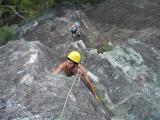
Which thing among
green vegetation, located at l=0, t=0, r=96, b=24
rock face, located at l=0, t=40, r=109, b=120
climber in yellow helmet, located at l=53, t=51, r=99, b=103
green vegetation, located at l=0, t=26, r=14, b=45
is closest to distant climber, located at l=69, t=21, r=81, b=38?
green vegetation, located at l=0, t=0, r=96, b=24

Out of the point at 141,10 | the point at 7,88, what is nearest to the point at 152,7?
the point at 141,10

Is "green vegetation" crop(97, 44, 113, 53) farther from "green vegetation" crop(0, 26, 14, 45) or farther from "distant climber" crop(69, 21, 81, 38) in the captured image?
"green vegetation" crop(0, 26, 14, 45)

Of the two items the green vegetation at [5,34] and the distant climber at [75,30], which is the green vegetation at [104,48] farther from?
the green vegetation at [5,34]

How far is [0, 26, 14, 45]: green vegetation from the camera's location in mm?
15846

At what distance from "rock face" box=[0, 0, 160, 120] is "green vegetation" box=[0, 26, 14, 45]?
2.52 feet

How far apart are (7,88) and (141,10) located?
11139 mm

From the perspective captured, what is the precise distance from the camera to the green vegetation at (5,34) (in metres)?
15.8

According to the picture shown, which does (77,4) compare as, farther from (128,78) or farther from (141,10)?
(128,78)

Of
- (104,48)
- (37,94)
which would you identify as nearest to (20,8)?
(104,48)

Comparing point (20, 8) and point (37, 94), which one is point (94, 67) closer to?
point (20, 8)

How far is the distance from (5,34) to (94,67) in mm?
4407

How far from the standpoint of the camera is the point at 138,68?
44.2 feet

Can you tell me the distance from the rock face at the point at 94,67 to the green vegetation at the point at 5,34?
769 millimetres

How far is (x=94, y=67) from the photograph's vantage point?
1334 cm
